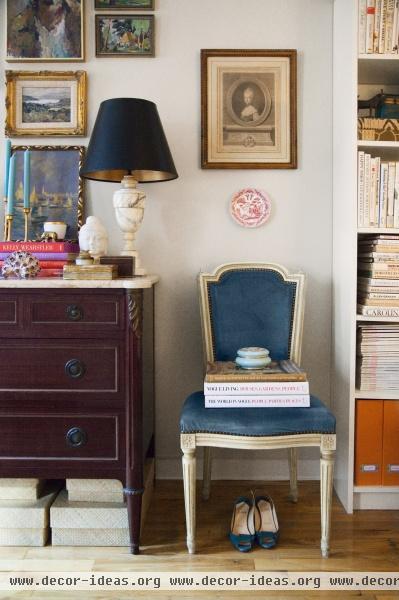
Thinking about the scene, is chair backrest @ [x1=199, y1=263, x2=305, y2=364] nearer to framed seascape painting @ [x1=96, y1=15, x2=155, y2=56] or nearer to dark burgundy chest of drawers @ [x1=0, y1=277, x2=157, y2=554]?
dark burgundy chest of drawers @ [x1=0, y1=277, x2=157, y2=554]

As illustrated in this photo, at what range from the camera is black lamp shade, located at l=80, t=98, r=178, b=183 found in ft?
6.87

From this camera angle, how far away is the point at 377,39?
2213 millimetres

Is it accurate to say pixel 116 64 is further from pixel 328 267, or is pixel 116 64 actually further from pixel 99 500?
pixel 99 500

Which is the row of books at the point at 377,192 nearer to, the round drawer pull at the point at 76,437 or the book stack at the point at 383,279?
the book stack at the point at 383,279

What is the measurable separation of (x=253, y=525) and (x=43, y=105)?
2045 millimetres

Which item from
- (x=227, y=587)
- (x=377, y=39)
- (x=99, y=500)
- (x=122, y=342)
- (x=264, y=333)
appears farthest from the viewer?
(x=264, y=333)

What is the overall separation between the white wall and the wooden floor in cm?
40

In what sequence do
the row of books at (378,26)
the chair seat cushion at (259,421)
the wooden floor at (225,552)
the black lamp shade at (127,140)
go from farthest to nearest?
the row of books at (378,26) → the black lamp shade at (127,140) → the chair seat cushion at (259,421) → the wooden floor at (225,552)

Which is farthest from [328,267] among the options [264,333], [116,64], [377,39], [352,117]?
[116,64]

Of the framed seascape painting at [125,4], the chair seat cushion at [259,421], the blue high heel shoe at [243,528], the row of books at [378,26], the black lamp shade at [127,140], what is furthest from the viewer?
the framed seascape painting at [125,4]

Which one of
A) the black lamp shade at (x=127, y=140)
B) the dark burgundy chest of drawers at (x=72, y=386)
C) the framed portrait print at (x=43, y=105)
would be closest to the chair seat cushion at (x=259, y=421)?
the dark burgundy chest of drawers at (x=72, y=386)

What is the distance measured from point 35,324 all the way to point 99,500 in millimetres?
719

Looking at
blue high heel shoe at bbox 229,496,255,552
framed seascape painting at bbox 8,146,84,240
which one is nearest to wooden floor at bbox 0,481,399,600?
blue high heel shoe at bbox 229,496,255,552

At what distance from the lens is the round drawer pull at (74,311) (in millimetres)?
1909
